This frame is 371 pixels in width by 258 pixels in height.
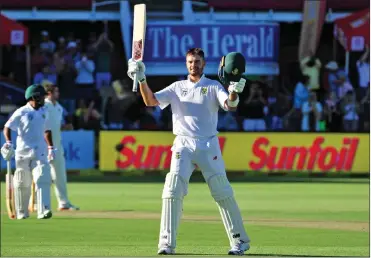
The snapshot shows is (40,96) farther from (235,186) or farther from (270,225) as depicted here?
(235,186)

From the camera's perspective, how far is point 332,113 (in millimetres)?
32906

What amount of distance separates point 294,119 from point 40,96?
1602cm

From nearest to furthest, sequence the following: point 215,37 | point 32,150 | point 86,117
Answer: point 32,150 < point 86,117 < point 215,37

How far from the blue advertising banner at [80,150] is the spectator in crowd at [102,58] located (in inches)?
121

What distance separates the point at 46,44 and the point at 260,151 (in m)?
7.31

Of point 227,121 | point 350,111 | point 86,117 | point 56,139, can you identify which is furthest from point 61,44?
point 56,139

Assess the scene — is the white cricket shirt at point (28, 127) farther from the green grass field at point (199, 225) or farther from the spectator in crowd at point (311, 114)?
the spectator in crowd at point (311, 114)

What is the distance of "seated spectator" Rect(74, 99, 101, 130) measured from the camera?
32094 millimetres

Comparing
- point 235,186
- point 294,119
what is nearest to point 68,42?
point 294,119

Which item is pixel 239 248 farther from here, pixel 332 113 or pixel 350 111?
pixel 350 111

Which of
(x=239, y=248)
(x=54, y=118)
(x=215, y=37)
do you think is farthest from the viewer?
(x=215, y=37)

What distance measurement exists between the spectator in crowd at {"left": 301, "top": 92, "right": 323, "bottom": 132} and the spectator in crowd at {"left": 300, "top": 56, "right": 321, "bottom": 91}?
0.94 meters

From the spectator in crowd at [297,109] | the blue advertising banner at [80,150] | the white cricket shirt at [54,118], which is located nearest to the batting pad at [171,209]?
the white cricket shirt at [54,118]

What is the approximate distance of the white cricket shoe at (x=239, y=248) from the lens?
12.0m
